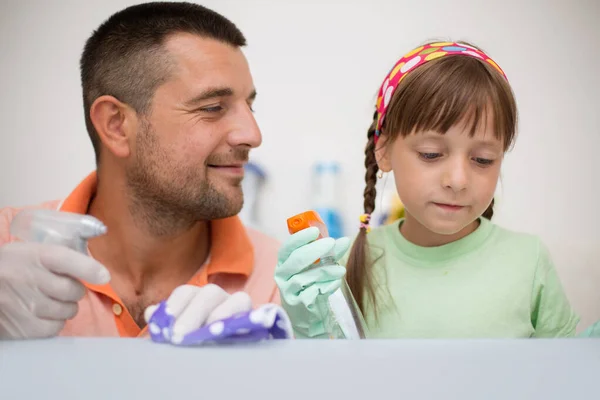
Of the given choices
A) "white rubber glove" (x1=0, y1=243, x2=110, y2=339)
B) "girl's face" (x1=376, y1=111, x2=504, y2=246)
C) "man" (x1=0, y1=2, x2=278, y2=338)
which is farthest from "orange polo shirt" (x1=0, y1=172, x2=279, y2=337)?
"girl's face" (x1=376, y1=111, x2=504, y2=246)

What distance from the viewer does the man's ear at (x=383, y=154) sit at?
1.17 metres

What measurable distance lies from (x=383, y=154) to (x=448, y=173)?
183 mm

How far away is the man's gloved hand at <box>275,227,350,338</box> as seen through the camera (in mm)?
984

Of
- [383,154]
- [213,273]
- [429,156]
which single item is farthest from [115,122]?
[429,156]

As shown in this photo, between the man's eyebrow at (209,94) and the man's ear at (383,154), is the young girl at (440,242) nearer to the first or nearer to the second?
the man's ear at (383,154)

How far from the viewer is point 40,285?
0.91 m

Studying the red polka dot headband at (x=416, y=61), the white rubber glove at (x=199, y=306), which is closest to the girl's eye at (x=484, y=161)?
the red polka dot headband at (x=416, y=61)

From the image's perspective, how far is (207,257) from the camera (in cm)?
150

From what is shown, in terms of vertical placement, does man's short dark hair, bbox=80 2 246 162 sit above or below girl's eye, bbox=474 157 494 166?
above

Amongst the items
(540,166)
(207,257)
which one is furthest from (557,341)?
(540,166)

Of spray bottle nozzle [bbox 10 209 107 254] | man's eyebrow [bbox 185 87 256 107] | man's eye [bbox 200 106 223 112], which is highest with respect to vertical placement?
man's eyebrow [bbox 185 87 256 107]

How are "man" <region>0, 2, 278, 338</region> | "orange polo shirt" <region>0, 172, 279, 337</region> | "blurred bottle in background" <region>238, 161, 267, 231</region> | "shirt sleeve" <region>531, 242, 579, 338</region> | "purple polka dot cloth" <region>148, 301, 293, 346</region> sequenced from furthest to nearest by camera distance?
"blurred bottle in background" <region>238, 161, 267, 231</region> → "man" <region>0, 2, 278, 338</region> → "orange polo shirt" <region>0, 172, 279, 337</region> → "shirt sleeve" <region>531, 242, 579, 338</region> → "purple polka dot cloth" <region>148, 301, 293, 346</region>

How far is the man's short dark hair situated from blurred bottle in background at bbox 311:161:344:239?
51cm

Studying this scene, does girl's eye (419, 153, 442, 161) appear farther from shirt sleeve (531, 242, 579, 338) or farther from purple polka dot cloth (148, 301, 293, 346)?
purple polka dot cloth (148, 301, 293, 346)
